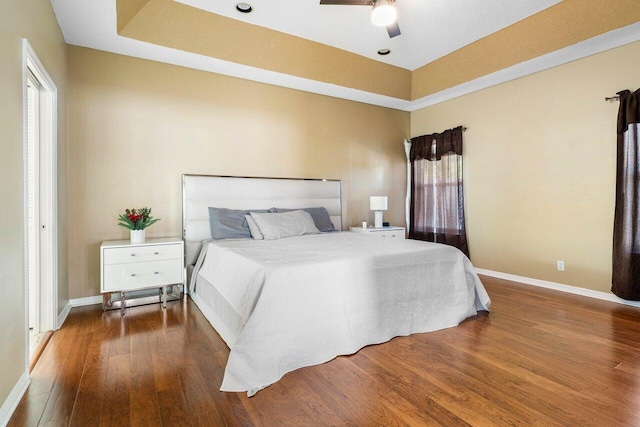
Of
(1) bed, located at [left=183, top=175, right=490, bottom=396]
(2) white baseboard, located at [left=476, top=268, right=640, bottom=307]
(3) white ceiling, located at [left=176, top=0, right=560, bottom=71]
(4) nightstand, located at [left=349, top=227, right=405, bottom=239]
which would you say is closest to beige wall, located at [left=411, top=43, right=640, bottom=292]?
(2) white baseboard, located at [left=476, top=268, right=640, bottom=307]

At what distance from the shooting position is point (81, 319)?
3.03 metres

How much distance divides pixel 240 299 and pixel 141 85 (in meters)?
2.83

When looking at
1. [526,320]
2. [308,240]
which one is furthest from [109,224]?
[526,320]

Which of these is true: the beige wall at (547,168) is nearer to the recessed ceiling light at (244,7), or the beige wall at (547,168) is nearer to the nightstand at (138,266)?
the recessed ceiling light at (244,7)

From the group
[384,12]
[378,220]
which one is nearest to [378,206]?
[378,220]

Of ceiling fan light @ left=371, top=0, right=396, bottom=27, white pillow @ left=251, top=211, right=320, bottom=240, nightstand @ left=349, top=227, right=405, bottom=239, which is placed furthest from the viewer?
nightstand @ left=349, top=227, right=405, bottom=239

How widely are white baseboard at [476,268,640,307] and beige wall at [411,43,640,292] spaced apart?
0.17 feet

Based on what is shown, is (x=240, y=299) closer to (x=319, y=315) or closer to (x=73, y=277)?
(x=319, y=315)

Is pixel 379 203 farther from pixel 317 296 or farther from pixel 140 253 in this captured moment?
pixel 140 253

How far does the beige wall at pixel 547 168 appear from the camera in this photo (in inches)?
140

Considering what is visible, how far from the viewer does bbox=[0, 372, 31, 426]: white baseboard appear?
157 centimetres

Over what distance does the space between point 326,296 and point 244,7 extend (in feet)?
9.55

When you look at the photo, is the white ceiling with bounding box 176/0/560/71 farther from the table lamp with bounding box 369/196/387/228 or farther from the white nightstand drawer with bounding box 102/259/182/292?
the white nightstand drawer with bounding box 102/259/182/292

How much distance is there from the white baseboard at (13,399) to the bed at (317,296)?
3.21 ft
